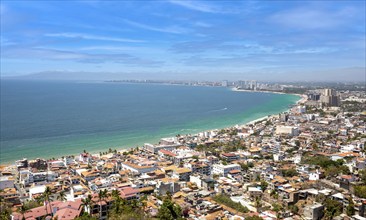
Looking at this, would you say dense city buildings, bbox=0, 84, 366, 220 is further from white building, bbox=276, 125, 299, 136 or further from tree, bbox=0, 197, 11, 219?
white building, bbox=276, 125, 299, 136

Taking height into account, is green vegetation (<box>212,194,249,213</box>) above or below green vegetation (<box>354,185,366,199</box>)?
below

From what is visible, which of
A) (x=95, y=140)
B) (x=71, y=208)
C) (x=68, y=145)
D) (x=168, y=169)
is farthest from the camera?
(x=95, y=140)

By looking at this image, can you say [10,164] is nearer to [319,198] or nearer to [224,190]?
[224,190]

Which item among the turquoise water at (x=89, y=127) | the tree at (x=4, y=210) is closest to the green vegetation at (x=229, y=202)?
the tree at (x=4, y=210)

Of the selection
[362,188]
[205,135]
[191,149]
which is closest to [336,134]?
[205,135]

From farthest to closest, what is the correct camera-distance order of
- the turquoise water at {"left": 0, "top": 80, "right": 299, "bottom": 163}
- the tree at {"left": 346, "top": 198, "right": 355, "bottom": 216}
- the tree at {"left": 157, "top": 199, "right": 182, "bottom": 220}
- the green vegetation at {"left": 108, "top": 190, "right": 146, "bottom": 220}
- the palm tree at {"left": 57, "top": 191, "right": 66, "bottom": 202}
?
the turquoise water at {"left": 0, "top": 80, "right": 299, "bottom": 163} < the palm tree at {"left": 57, "top": 191, "right": 66, "bottom": 202} < the tree at {"left": 346, "top": 198, "right": 355, "bottom": 216} < the tree at {"left": 157, "top": 199, "right": 182, "bottom": 220} < the green vegetation at {"left": 108, "top": 190, "right": 146, "bottom": 220}

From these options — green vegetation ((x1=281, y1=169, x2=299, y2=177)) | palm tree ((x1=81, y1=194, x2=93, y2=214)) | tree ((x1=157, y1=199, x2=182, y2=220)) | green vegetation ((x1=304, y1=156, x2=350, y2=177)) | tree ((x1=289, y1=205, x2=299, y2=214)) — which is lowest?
tree ((x1=289, y1=205, x2=299, y2=214))

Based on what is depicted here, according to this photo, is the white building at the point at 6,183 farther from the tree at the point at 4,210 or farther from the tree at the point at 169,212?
the tree at the point at 169,212

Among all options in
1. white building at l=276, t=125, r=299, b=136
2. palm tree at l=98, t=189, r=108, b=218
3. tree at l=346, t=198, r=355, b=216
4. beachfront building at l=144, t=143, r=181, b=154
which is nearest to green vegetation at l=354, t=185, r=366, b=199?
tree at l=346, t=198, r=355, b=216
